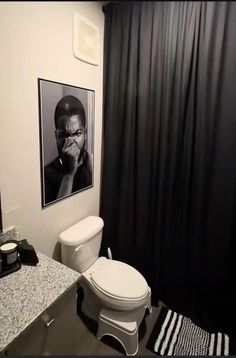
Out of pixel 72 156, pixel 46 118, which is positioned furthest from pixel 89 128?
pixel 46 118

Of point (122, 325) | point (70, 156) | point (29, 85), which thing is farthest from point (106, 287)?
point (29, 85)

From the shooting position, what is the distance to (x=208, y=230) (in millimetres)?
1614

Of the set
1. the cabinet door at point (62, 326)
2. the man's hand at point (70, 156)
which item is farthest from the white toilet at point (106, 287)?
the man's hand at point (70, 156)

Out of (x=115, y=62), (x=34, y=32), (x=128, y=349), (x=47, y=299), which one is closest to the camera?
(x=47, y=299)

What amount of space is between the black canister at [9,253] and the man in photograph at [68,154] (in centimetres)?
37

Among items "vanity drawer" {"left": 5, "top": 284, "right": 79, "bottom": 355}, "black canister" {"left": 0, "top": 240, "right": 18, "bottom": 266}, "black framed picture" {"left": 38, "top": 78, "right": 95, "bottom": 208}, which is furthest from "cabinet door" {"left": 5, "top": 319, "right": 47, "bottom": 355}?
"black framed picture" {"left": 38, "top": 78, "right": 95, "bottom": 208}

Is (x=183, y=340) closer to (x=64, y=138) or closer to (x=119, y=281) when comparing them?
A: (x=119, y=281)

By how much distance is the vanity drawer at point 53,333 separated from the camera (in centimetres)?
91

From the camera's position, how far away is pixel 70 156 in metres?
1.59

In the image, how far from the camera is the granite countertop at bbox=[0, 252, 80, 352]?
2.89 feet

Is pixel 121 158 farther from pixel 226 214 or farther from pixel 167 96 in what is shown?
pixel 226 214

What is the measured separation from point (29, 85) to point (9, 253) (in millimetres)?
904

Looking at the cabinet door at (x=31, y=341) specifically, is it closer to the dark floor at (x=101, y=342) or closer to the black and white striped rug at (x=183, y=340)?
the dark floor at (x=101, y=342)

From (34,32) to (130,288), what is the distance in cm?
164
